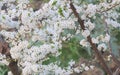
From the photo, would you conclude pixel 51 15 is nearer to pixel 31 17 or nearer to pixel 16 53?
pixel 31 17

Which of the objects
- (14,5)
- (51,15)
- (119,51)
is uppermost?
(14,5)

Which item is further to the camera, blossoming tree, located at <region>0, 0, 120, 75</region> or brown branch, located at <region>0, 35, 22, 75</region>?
brown branch, located at <region>0, 35, 22, 75</region>

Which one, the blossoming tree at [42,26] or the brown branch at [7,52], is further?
the brown branch at [7,52]

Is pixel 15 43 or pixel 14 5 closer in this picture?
pixel 15 43

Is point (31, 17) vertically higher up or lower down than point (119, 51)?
higher up

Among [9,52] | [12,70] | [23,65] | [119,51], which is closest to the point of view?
[23,65]

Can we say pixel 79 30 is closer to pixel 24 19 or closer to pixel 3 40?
pixel 24 19

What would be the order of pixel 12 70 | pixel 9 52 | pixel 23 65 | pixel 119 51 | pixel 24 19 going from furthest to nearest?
1. pixel 119 51
2. pixel 12 70
3. pixel 9 52
4. pixel 23 65
5. pixel 24 19

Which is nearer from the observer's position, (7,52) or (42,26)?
(42,26)

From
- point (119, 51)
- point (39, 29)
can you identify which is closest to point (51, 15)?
point (39, 29)
